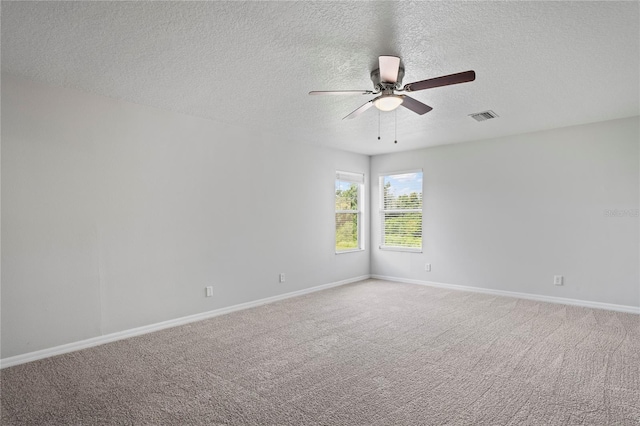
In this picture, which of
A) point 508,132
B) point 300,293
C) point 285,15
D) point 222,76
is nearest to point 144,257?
point 222,76

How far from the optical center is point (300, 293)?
5.17m

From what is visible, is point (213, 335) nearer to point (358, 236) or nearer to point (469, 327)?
point (469, 327)

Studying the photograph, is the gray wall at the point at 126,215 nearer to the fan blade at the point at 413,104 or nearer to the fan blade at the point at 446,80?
the fan blade at the point at 413,104

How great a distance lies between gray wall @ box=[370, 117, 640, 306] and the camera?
421 centimetres

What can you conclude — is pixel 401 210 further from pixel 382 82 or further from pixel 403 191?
pixel 382 82

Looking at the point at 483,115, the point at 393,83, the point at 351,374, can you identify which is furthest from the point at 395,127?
the point at 351,374

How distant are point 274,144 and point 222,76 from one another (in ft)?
6.55

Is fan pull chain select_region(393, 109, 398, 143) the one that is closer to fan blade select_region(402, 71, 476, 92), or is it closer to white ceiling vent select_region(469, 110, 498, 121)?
white ceiling vent select_region(469, 110, 498, 121)

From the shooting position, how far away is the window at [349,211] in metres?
6.02

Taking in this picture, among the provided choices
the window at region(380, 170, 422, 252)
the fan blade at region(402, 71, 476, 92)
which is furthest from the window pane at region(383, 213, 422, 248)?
the fan blade at region(402, 71, 476, 92)

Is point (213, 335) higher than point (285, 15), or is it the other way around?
point (285, 15)

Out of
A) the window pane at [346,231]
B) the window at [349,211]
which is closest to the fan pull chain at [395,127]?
the window at [349,211]

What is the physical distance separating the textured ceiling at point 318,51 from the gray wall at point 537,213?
2.48 feet

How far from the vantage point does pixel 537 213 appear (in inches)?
188
